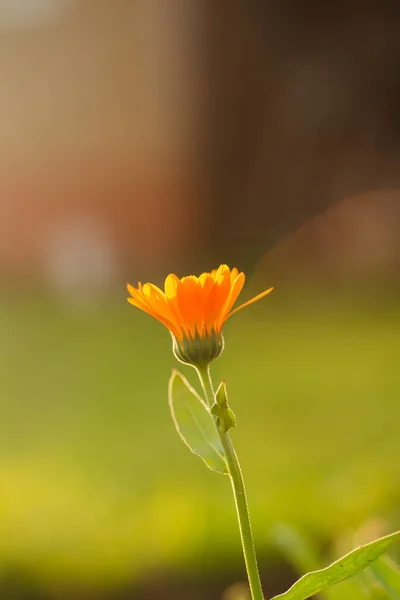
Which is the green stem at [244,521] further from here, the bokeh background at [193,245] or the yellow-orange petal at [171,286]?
the bokeh background at [193,245]

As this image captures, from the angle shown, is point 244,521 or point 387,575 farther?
point 387,575

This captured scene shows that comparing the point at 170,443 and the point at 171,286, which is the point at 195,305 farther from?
the point at 170,443

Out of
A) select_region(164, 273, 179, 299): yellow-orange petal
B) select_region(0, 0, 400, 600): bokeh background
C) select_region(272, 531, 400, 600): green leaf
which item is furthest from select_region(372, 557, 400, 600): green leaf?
select_region(0, 0, 400, 600): bokeh background

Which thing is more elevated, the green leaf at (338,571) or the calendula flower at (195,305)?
the calendula flower at (195,305)

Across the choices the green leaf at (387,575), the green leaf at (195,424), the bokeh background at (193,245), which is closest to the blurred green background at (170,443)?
the bokeh background at (193,245)

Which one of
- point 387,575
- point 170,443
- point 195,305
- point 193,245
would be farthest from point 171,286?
point 193,245

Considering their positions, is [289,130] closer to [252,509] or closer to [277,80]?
[277,80]
